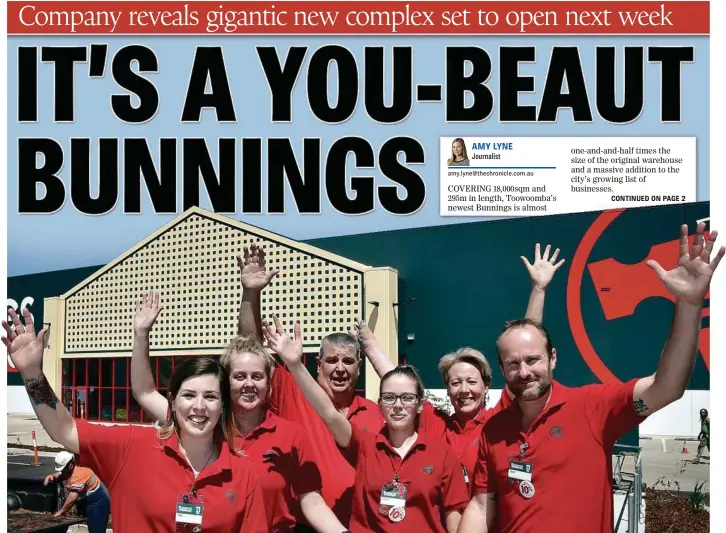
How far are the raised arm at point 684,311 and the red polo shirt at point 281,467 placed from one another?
1.50 m

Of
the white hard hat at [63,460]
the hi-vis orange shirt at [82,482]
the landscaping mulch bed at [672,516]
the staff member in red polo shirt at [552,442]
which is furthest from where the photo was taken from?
the landscaping mulch bed at [672,516]

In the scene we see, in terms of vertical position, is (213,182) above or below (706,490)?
above

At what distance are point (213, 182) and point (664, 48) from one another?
468 cm

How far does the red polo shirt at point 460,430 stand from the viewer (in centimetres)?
376

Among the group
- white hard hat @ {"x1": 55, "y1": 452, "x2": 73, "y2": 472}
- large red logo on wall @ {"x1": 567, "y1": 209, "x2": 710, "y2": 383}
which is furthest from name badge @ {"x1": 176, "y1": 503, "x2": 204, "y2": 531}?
large red logo on wall @ {"x1": 567, "y1": 209, "x2": 710, "y2": 383}

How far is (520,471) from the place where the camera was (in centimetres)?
307

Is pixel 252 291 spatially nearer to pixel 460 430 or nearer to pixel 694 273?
pixel 460 430

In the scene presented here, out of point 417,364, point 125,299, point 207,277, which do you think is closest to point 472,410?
point 417,364

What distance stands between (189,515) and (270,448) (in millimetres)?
564

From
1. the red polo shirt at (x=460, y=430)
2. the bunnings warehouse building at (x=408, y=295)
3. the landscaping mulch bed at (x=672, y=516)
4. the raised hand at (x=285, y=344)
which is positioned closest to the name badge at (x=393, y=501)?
the red polo shirt at (x=460, y=430)

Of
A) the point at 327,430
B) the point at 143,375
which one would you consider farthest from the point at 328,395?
the point at 143,375

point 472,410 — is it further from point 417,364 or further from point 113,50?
point 417,364

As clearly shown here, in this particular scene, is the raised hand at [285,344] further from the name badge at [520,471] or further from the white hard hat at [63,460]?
the white hard hat at [63,460]

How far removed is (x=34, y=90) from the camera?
737 cm
